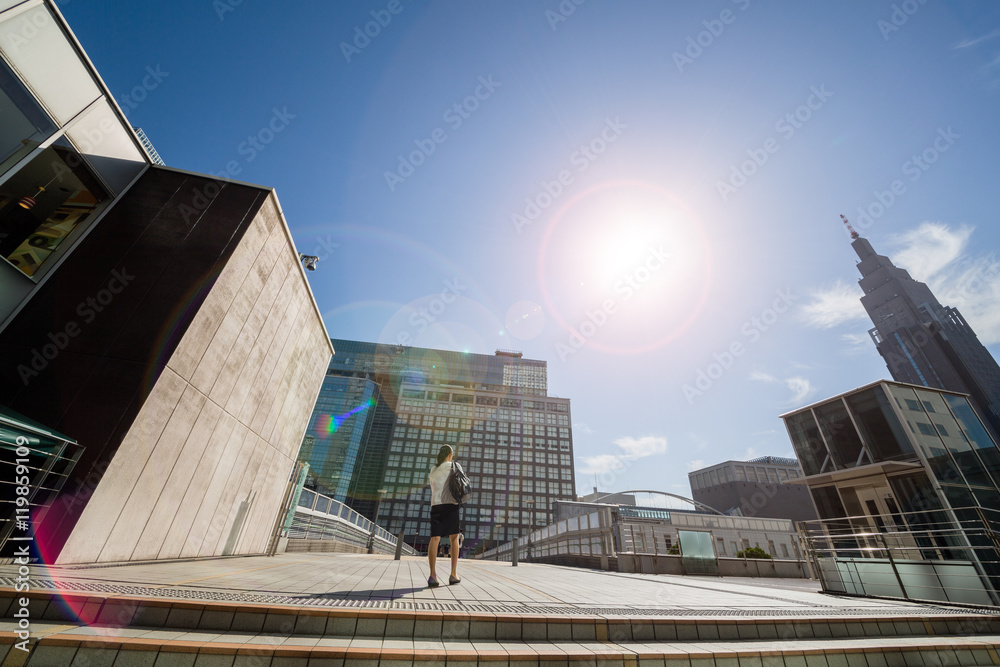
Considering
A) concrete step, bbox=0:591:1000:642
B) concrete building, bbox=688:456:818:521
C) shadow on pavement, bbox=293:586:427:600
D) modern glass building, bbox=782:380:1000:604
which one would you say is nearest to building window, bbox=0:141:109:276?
concrete step, bbox=0:591:1000:642

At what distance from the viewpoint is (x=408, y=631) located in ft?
8.99

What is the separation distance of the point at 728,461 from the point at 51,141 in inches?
3032

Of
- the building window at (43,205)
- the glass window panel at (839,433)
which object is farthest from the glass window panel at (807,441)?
the building window at (43,205)

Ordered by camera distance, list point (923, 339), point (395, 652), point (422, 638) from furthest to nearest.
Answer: point (923, 339), point (422, 638), point (395, 652)

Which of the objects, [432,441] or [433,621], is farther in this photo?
[432,441]

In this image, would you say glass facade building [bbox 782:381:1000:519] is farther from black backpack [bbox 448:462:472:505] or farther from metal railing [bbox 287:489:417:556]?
metal railing [bbox 287:489:417:556]

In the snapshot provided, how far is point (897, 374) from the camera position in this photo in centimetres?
8181

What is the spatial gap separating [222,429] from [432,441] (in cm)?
7784

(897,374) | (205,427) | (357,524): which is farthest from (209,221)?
(897,374)

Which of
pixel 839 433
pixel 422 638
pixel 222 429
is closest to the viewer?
pixel 422 638

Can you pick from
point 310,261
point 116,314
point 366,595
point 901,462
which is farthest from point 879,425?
point 116,314

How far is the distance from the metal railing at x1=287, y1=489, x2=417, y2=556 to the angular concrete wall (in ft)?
9.11

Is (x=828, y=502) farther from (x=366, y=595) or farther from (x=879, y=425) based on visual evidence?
(x=366, y=595)

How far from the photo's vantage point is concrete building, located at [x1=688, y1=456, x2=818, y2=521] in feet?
175
